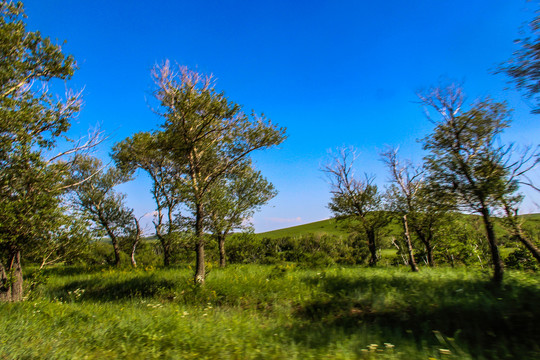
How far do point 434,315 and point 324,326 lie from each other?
2.72 metres

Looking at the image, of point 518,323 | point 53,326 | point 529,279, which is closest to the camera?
point 518,323

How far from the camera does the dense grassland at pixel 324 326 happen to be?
4.64 meters

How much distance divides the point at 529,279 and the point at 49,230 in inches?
639

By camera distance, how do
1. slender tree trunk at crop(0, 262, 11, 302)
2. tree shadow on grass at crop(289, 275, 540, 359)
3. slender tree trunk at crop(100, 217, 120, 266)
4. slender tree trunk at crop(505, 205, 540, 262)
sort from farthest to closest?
slender tree trunk at crop(100, 217, 120, 266), slender tree trunk at crop(0, 262, 11, 302), slender tree trunk at crop(505, 205, 540, 262), tree shadow on grass at crop(289, 275, 540, 359)

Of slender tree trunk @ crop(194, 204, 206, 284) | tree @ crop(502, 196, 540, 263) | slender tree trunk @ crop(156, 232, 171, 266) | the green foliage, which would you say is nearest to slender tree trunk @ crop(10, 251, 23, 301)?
slender tree trunk @ crop(156, 232, 171, 266)

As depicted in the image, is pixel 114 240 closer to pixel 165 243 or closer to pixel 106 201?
pixel 106 201

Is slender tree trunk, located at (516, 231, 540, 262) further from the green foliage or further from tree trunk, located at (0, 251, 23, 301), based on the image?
tree trunk, located at (0, 251, 23, 301)

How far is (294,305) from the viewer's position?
9266mm

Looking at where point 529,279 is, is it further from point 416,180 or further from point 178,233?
point 178,233

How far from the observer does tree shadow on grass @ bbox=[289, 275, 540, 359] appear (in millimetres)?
4977

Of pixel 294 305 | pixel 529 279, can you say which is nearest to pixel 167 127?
pixel 294 305

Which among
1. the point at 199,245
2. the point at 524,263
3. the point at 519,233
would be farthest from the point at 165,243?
the point at 524,263

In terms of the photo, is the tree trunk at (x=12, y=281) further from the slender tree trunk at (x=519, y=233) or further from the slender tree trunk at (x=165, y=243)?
the slender tree trunk at (x=519, y=233)

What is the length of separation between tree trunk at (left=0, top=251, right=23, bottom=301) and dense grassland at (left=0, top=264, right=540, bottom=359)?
95 cm
